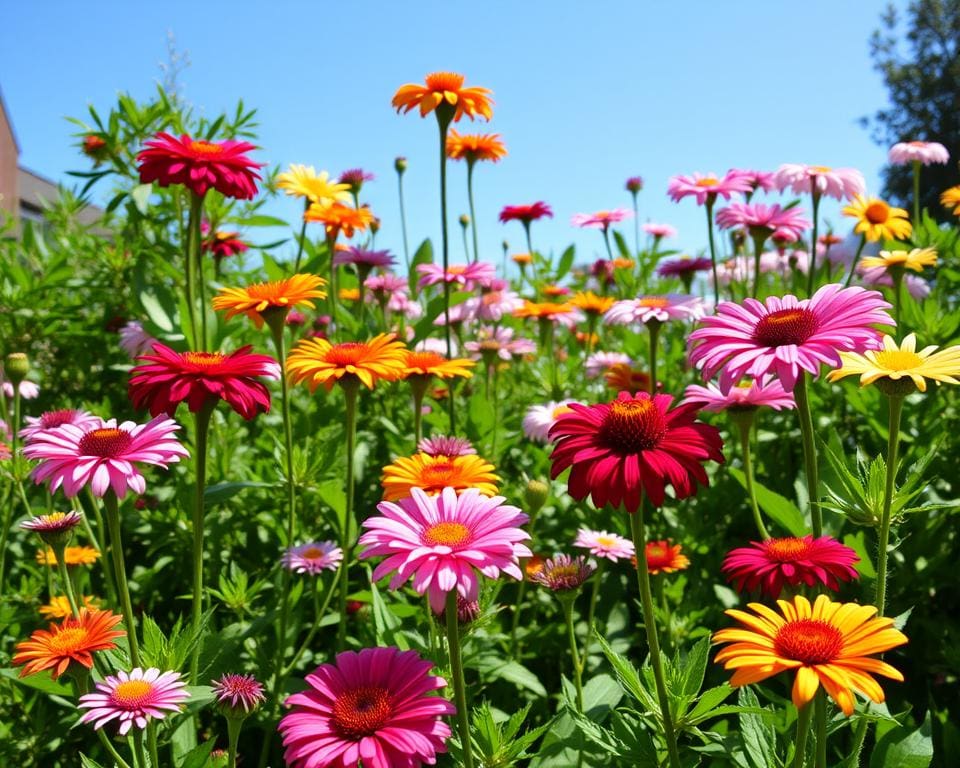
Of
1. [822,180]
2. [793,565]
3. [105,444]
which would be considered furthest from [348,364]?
[822,180]

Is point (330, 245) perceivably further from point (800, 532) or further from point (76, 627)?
point (800, 532)

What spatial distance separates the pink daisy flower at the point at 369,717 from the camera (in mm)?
1060

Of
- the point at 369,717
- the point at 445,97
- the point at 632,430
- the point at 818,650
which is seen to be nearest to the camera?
the point at 818,650

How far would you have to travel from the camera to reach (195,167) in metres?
1.96

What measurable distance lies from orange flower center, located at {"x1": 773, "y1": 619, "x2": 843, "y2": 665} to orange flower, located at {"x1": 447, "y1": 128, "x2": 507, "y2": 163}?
2.41 metres

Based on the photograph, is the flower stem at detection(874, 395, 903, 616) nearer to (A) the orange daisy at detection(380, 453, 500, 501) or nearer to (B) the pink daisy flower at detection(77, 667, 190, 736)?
(A) the orange daisy at detection(380, 453, 500, 501)

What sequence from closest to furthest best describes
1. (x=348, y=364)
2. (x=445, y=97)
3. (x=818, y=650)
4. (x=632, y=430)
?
(x=818, y=650)
(x=632, y=430)
(x=348, y=364)
(x=445, y=97)

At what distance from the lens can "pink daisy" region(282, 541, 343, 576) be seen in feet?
6.73

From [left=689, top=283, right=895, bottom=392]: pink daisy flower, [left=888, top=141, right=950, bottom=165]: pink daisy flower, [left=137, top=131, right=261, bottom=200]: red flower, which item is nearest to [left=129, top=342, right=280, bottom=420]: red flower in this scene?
[left=137, top=131, right=261, bottom=200]: red flower

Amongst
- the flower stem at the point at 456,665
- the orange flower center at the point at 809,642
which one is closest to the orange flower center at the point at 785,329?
the orange flower center at the point at 809,642

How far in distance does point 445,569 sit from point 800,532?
1036 millimetres

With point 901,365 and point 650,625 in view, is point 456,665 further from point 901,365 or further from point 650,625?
point 901,365

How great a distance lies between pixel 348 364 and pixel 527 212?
211 cm

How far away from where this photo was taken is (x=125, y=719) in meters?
1.23
